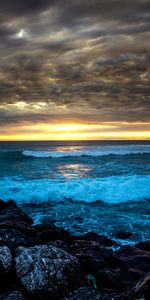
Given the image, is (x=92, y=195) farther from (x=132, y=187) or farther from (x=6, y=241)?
(x=6, y=241)

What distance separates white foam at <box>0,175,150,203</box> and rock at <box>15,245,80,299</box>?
10233mm

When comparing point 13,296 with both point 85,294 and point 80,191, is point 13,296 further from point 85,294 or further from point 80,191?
point 80,191

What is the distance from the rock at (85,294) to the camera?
12.3ft

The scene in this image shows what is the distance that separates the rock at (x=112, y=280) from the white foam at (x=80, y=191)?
1000cm

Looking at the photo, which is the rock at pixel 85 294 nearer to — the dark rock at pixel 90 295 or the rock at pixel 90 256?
the dark rock at pixel 90 295

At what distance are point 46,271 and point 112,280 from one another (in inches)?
49.9

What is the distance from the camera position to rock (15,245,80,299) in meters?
4.05

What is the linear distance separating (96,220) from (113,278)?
21.2ft

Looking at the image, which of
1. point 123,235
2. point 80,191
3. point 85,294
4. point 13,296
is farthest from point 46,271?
point 80,191

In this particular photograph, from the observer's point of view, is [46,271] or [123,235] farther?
[123,235]

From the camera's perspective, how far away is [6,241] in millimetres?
5723

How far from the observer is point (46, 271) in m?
4.18

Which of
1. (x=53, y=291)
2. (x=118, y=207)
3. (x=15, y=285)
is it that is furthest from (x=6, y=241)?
(x=118, y=207)

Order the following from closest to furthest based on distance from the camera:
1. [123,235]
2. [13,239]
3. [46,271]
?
[46,271], [13,239], [123,235]
